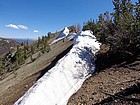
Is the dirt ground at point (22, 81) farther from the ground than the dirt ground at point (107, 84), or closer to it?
closer to it

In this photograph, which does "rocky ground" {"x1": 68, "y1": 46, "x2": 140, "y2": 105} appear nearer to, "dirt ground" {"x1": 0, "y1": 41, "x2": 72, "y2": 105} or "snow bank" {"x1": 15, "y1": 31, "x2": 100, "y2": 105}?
"snow bank" {"x1": 15, "y1": 31, "x2": 100, "y2": 105}

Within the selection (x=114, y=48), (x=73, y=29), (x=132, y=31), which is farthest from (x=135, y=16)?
(x=73, y=29)

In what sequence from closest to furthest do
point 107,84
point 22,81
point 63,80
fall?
1. point 107,84
2. point 63,80
3. point 22,81

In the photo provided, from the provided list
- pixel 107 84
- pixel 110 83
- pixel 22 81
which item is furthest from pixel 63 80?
pixel 22 81

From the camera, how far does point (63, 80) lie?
1145 centimetres

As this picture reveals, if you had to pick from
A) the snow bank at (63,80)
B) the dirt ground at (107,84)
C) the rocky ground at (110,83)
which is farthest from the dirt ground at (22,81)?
the rocky ground at (110,83)

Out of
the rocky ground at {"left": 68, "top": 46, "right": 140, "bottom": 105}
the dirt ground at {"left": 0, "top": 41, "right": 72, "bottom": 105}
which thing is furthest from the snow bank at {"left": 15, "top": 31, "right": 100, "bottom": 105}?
the dirt ground at {"left": 0, "top": 41, "right": 72, "bottom": 105}

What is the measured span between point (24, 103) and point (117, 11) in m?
10.8

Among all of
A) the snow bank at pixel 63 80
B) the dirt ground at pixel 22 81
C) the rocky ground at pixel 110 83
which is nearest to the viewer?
the rocky ground at pixel 110 83

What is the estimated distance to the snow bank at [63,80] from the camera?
9469mm

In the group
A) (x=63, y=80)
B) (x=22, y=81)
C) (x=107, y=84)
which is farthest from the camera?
(x=22, y=81)

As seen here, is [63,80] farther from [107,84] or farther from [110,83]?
[110,83]

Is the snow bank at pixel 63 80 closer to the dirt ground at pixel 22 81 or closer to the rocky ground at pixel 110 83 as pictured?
the rocky ground at pixel 110 83

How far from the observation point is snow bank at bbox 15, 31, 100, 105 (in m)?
9.47
